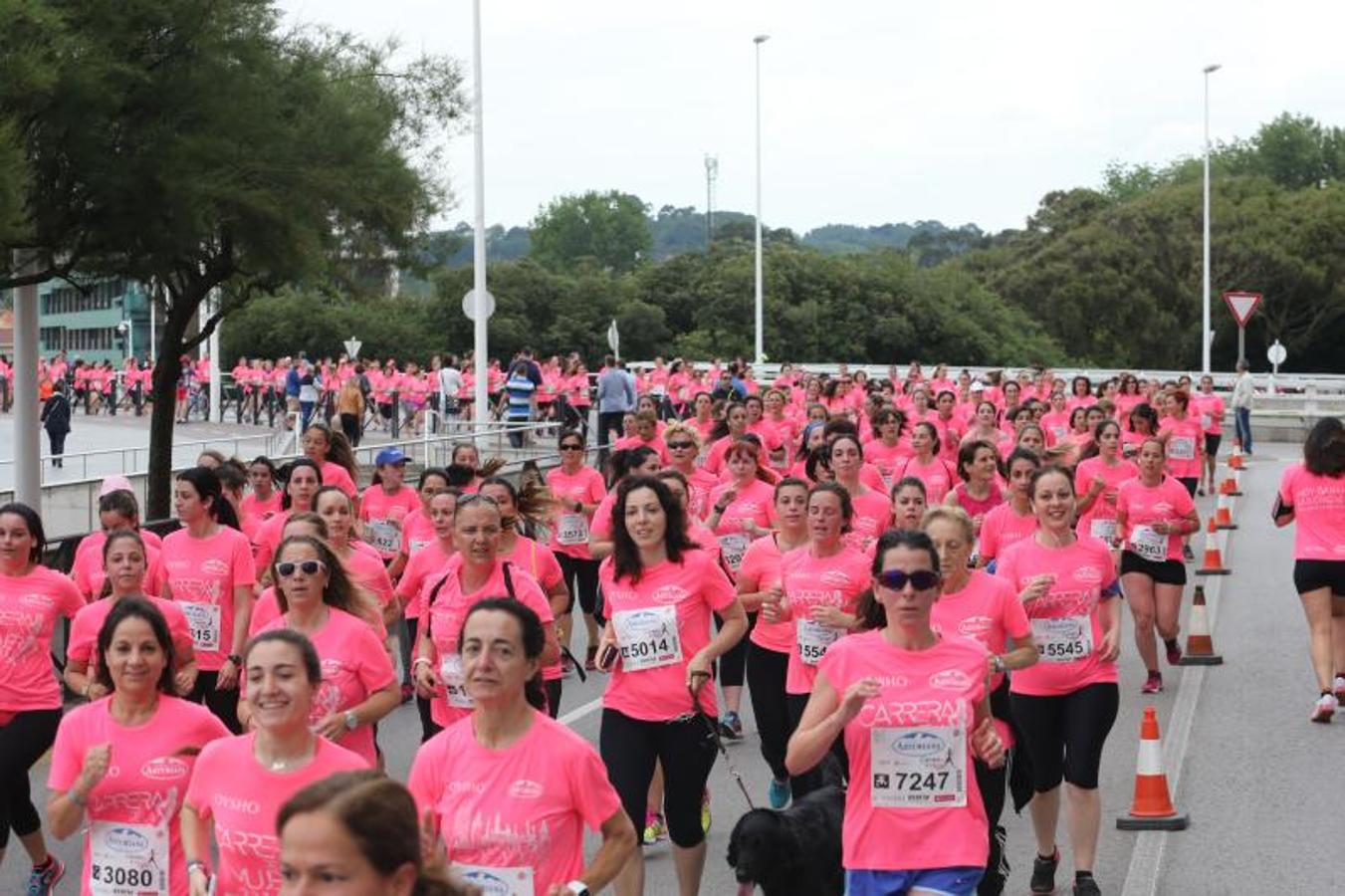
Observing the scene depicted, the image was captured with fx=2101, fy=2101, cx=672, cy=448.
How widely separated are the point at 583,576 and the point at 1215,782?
5.41 metres

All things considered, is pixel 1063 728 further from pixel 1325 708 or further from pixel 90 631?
pixel 1325 708

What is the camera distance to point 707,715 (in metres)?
8.21

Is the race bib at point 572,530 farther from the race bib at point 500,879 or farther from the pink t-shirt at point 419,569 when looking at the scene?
the race bib at point 500,879

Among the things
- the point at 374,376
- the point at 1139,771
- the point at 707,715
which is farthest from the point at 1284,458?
the point at 707,715

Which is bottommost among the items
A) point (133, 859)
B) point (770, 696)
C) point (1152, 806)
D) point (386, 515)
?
point (1152, 806)

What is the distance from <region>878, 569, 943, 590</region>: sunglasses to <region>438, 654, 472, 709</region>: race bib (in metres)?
2.72

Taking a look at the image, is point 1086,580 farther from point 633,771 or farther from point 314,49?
point 314,49

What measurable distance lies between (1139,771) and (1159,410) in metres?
14.5

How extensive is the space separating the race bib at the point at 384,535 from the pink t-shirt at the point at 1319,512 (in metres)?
5.66

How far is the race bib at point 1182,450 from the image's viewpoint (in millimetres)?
21875

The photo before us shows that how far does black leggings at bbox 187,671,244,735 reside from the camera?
32.3 ft

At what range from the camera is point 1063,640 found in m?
8.69

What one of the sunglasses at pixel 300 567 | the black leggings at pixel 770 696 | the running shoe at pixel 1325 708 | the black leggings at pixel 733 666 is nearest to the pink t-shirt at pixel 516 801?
the sunglasses at pixel 300 567

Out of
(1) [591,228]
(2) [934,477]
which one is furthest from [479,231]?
(1) [591,228]
